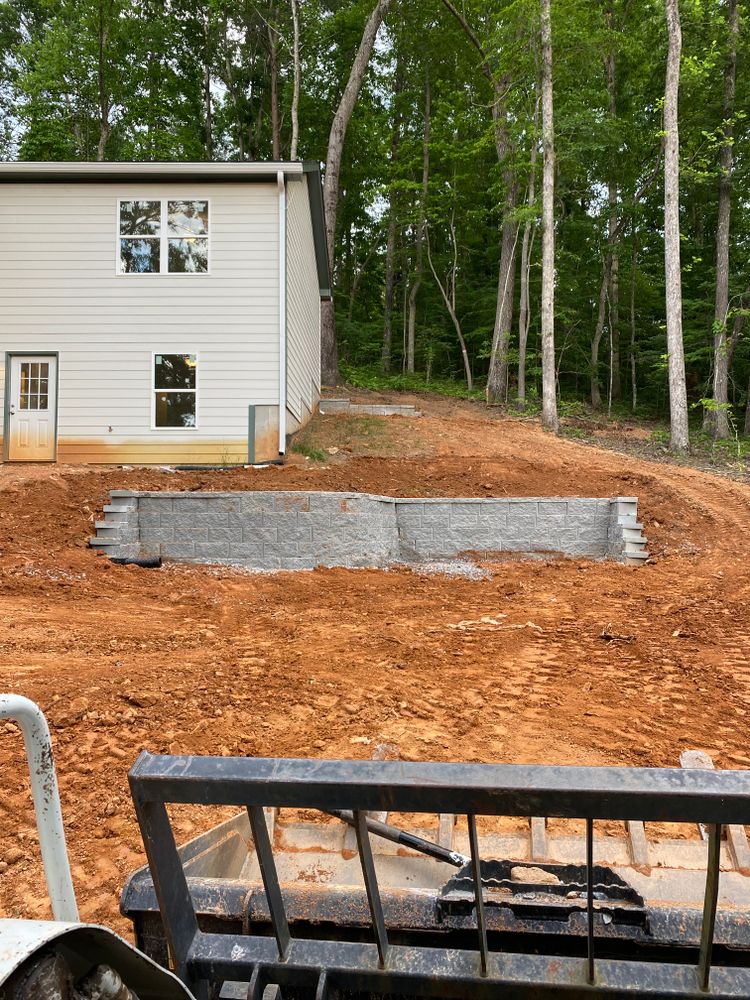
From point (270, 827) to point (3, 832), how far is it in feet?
3.88

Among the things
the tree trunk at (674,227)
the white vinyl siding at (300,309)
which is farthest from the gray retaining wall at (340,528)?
the tree trunk at (674,227)

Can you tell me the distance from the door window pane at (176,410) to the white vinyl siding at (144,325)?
21cm

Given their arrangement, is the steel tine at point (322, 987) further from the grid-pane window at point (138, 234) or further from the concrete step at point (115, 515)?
the grid-pane window at point (138, 234)

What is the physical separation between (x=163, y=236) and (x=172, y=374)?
2.81 metres

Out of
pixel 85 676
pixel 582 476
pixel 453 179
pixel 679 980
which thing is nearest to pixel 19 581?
pixel 85 676

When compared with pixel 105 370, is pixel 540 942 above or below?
below

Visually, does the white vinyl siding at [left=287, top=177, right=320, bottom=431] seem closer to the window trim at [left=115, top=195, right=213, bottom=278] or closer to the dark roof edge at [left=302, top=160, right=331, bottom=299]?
the dark roof edge at [left=302, top=160, right=331, bottom=299]

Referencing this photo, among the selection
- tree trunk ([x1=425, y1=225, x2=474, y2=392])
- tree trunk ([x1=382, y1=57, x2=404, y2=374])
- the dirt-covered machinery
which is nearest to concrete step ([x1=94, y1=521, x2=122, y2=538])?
the dirt-covered machinery

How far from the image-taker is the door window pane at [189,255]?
12117mm

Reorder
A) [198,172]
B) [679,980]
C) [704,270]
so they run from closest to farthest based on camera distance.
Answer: [679,980] → [198,172] → [704,270]

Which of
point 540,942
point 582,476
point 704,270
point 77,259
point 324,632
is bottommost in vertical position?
point 324,632

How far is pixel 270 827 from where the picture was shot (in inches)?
102

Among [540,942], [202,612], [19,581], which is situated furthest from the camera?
[19,581]

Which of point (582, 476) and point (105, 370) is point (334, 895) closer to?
point (582, 476)
